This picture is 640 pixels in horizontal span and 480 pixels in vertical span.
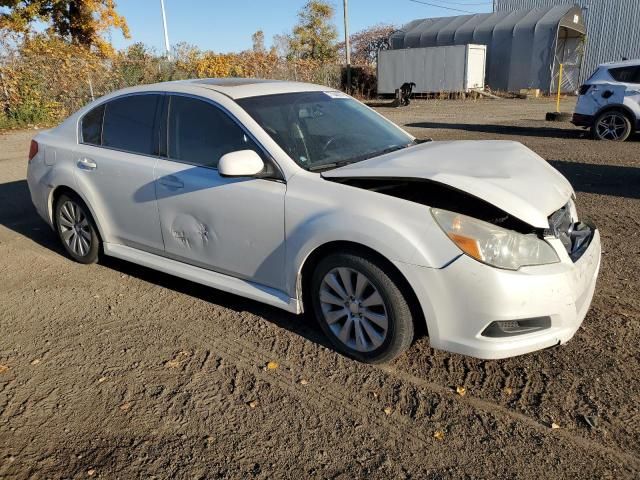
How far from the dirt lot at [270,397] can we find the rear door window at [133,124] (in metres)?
1.17

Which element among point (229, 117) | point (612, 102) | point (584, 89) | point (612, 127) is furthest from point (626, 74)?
point (229, 117)

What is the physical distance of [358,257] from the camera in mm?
3191

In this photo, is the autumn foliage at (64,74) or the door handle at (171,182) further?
the autumn foliage at (64,74)

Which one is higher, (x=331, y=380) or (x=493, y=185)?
(x=493, y=185)

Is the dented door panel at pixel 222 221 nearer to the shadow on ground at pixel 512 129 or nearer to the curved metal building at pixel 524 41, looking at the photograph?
the shadow on ground at pixel 512 129

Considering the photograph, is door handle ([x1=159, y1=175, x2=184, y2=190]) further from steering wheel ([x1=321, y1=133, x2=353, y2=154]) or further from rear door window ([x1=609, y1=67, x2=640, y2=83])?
rear door window ([x1=609, y1=67, x2=640, y2=83])

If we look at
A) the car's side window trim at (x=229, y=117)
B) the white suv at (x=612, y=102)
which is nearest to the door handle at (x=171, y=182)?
the car's side window trim at (x=229, y=117)

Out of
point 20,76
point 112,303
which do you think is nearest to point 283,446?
point 112,303

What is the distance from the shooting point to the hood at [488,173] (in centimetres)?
306

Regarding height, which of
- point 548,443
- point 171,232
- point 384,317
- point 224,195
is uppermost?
point 224,195

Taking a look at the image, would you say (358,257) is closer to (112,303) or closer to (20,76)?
(112,303)

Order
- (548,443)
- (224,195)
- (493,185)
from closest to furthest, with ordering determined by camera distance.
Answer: (548,443) < (493,185) < (224,195)

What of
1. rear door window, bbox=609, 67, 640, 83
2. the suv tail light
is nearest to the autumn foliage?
the suv tail light

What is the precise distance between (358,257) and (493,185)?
0.86 meters
